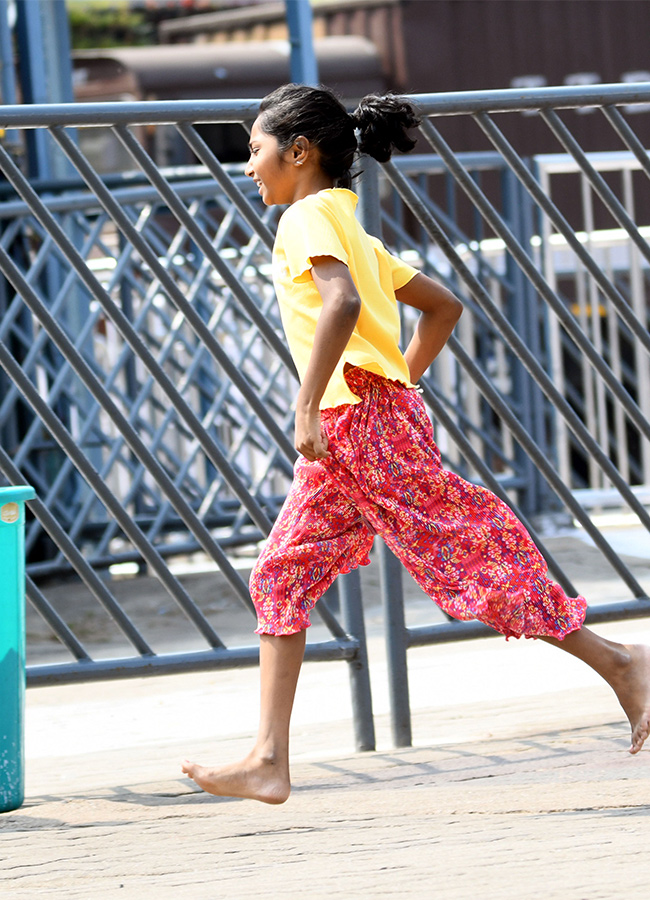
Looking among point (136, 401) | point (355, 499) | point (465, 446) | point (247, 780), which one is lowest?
point (136, 401)

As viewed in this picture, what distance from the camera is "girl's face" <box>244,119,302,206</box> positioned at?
9.25 ft

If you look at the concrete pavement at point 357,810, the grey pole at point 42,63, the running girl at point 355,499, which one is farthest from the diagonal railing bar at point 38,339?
the running girl at point 355,499

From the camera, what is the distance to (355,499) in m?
2.83

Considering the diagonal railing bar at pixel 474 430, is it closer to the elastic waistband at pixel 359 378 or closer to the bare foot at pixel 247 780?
the elastic waistband at pixel 359 378

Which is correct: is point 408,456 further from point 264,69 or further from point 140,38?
point 140,38

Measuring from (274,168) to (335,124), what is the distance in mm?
154

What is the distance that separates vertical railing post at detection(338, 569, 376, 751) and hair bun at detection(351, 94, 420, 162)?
3.45 ft

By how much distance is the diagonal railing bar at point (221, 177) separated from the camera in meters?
3.29

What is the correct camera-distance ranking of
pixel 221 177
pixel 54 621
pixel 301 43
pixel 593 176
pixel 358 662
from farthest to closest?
pixel 301 43, pixel 593 176, pixel 358 662, pixel 221 177, pixel 54 621

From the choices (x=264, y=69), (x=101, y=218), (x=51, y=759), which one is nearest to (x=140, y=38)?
(x=264, y=69)

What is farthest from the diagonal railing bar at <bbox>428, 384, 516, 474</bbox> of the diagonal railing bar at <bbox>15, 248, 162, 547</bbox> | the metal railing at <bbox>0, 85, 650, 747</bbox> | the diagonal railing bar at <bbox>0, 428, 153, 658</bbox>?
the diagonal railing bar at <bbox>0, 428, 153, 658</bbox>

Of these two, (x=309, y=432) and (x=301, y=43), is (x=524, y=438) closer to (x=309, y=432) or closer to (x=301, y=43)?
(x=309, y=432)

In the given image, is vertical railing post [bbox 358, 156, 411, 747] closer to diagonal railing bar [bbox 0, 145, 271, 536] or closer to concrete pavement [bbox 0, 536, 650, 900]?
A: concrete pavement [bbox 0, 536, 650, 900]

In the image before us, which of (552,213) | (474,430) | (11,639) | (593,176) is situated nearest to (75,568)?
(11,639)
